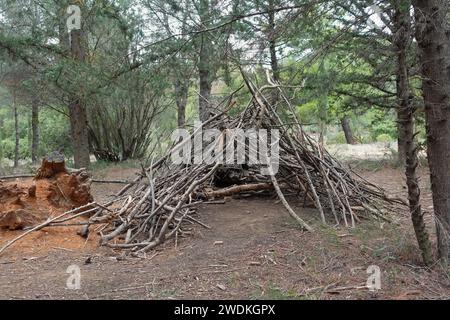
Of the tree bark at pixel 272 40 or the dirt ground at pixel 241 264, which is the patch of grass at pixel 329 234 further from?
the tree bark at pixel 272 40

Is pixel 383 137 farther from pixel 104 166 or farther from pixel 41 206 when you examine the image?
pixel 41 206

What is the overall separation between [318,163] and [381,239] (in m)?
1.30

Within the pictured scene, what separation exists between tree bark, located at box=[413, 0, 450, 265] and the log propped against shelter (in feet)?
4.00

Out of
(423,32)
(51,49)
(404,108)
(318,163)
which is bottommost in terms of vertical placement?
(318,163)

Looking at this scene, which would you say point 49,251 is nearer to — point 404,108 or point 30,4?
point 404,108

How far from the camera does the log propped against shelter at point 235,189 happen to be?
456 centimetres

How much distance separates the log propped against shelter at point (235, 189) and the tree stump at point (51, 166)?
0.02 m

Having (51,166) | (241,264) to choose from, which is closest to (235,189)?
(241,264)

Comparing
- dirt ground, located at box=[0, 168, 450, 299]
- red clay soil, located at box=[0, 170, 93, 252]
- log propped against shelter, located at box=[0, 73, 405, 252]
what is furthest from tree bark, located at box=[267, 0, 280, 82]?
red clay soil, located at box=[0, 170, 93, 252]

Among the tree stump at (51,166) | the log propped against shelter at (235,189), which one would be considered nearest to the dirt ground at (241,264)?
the log propped against shelter at (235,189)

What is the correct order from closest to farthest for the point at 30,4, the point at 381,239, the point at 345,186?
1. the point at 381,239
2. the point at 345,186
3. the point at 30,4

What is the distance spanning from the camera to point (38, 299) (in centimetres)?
304

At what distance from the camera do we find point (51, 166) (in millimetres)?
5266

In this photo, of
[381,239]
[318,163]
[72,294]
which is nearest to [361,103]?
[318,163]
